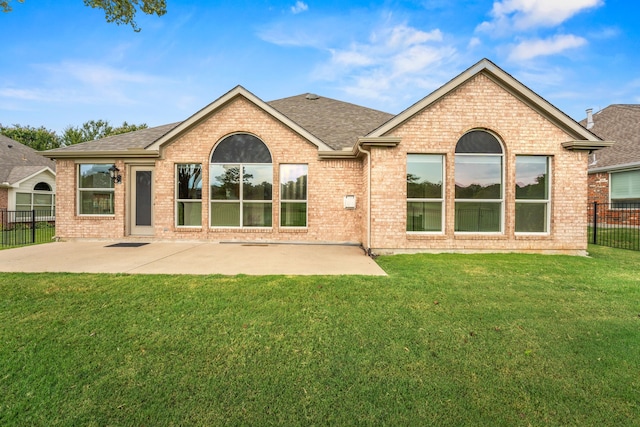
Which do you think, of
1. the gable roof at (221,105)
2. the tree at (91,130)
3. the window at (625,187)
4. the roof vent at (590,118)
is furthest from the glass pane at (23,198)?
the roof vent at (590,118)

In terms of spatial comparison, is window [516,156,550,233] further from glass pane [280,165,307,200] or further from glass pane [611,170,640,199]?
glass pane [611,170,640,199]

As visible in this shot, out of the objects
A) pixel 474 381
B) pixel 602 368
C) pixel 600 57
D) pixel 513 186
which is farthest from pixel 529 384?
pixel 600 57

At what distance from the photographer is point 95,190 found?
403 inches

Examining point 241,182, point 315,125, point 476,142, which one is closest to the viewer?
point 476,142

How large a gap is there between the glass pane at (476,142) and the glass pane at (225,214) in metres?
7.31

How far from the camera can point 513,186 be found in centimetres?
806

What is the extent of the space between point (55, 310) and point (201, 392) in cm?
292

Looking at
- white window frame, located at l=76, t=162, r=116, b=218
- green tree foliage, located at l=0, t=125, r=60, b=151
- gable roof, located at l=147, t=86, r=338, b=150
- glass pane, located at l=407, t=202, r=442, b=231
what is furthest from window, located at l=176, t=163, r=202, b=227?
green tree foliage, located at l=0, t=125, r=60, b=151

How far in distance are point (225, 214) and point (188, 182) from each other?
172cm

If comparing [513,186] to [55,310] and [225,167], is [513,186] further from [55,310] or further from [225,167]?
[55,310]

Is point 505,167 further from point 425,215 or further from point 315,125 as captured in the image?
point 315,125

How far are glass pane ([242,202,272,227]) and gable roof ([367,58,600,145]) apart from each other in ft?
14.3

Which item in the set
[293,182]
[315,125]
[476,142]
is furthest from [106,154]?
[476,142]

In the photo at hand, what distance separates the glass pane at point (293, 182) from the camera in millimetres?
9820
